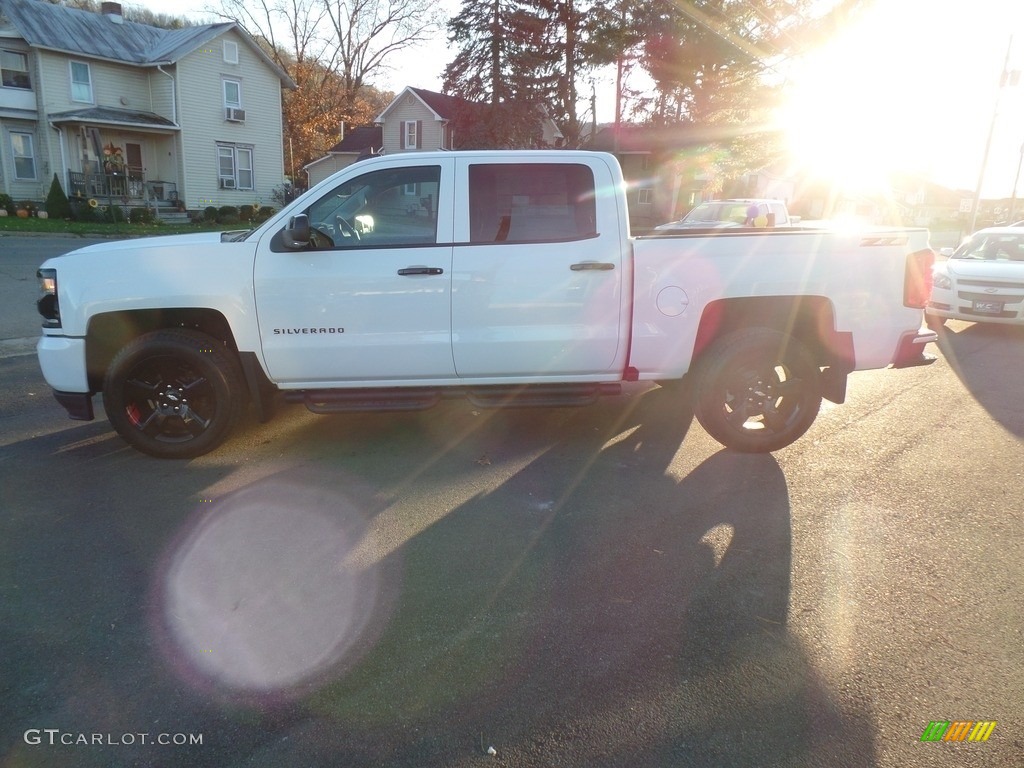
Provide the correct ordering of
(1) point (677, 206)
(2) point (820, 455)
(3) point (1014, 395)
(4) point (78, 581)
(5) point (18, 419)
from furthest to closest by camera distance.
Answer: (1) point (677, 206), (3) point (1014, 395), (5) point (18, 419), (2) point (820, 455), (4) point (78, 581)

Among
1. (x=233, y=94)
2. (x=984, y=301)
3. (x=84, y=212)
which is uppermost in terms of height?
(x=233, y=94)

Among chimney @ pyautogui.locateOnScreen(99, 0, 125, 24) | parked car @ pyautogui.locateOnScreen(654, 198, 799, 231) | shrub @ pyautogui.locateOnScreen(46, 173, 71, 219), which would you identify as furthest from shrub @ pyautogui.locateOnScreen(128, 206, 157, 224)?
parked car @ pyautogui.locateOnScreen(654, 198, 799, 231)

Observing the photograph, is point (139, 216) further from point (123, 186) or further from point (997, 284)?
point (997, 284)

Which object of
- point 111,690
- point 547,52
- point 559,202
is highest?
point 547,52

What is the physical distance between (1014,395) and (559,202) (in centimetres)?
536

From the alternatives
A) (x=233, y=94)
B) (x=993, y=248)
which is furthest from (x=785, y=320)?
(x=233, y=94)

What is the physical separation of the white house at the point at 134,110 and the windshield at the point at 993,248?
83.7ft

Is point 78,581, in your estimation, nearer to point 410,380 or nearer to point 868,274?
point 410,380

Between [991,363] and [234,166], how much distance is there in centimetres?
3035

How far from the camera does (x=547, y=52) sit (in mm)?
31266

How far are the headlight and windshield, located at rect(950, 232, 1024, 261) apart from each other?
39.8ft

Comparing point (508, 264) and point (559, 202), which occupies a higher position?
point (559, 202)

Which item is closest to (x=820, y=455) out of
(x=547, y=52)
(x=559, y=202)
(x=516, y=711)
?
(x=559, y=202)

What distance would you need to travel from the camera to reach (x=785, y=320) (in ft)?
16.4
